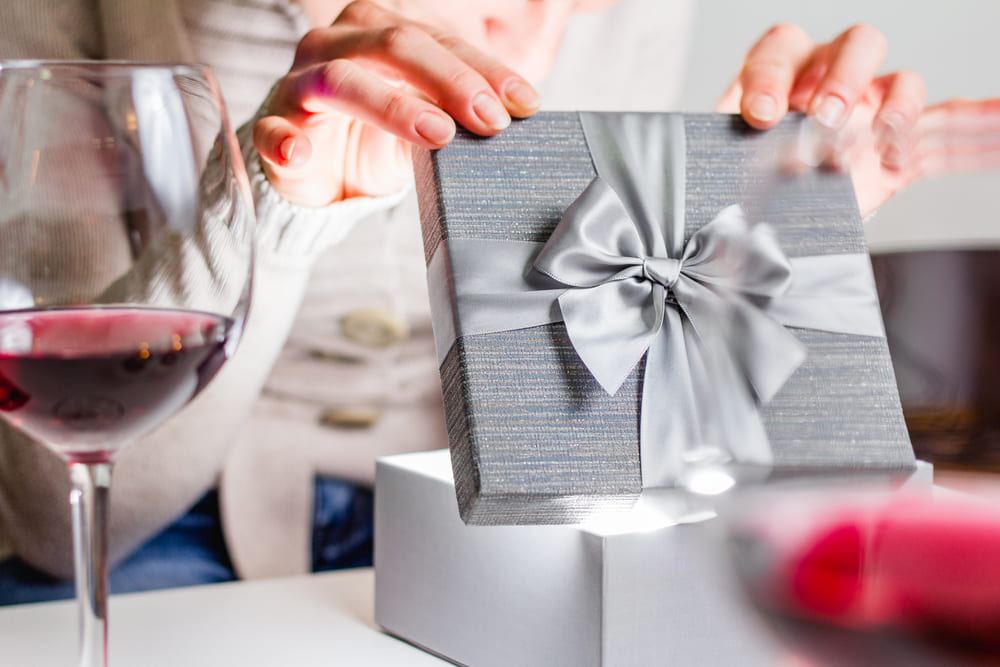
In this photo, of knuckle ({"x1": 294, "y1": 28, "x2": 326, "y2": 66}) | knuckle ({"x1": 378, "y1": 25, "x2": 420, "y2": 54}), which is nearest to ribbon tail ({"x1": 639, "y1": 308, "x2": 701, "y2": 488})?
knuckle ({"x1": 378, "y1": 25, "x2": 420, "y2": 54})

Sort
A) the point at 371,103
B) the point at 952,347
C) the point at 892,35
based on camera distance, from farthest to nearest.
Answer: the point at 892,35 < the point at 371,103 < the point at 952,347

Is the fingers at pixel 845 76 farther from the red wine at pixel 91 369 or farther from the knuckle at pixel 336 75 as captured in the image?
the red wine at pixel 91 369

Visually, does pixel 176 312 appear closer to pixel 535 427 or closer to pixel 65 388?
pixel 65 388

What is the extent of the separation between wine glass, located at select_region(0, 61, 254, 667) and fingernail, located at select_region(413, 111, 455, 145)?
151mm

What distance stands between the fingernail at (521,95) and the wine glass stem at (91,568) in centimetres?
28

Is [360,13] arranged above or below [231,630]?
above

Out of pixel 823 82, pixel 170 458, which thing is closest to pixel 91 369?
pixel 823 82

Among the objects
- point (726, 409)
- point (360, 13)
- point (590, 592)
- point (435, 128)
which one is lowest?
point (590, 592)

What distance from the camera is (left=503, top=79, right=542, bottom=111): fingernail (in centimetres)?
53

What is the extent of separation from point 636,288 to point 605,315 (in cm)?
3

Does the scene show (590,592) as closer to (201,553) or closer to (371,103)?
(371,103)

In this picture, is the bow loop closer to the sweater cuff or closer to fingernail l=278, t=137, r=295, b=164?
fingernail l=278, t=137, r=295, b=164

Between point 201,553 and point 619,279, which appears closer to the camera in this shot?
point 619,279

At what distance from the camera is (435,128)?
516mm
